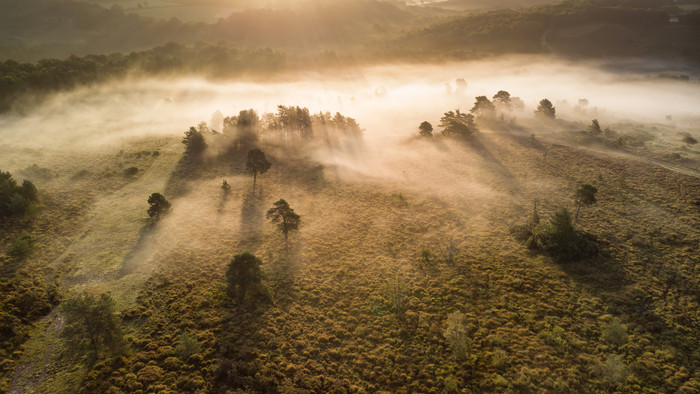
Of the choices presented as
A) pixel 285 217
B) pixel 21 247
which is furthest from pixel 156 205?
pixel 285 217

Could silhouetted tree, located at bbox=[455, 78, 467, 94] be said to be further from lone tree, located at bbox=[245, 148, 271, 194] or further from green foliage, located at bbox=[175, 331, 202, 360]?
green foliage, located at bbox=[175, 331, 202, 360]

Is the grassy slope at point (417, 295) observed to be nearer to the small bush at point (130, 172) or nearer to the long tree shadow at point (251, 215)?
the long tree shadow at point (251, 215)

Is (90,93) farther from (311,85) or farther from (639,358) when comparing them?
(639,358)

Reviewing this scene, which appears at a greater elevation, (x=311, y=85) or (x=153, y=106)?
(x=311, y=85)

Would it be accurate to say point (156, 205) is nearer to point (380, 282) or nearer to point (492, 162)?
point (380, 282)

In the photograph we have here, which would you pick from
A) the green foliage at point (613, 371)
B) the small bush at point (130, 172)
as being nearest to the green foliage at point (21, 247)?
the small bush at point (130, 172)

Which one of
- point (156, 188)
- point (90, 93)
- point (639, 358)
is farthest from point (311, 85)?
point (639, 358)
